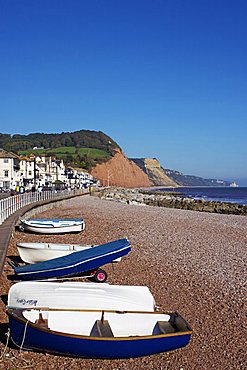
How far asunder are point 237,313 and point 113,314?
3113 mm

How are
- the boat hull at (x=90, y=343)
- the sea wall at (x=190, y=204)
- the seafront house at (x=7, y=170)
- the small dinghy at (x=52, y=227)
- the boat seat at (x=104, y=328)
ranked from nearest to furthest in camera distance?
the boat hull at (x=90, y=343) < the boat seat at (x=104, y=328) < the small dinghy at (x=52, y=227) < the sea wall at (x=190, y=204) < the seafront house at (x=7, y=170)

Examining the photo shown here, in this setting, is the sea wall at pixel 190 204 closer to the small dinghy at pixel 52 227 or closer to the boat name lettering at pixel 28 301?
the small dinghy at pixel 52 227

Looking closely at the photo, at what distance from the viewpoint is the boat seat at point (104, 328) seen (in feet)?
20.4

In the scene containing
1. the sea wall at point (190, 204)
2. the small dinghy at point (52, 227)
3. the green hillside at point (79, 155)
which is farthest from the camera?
the green hillside at point (79, 155)

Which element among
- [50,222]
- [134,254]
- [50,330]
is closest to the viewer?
[50,330]

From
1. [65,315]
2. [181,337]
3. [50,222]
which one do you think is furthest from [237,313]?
[50,222]

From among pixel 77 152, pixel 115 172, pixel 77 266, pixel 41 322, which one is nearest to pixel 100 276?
pixel 77 266

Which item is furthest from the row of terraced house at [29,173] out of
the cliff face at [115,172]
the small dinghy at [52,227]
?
the cliff face at [115,172]

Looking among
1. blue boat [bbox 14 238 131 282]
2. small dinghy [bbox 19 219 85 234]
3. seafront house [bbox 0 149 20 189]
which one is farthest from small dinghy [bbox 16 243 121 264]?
seafront house [bbox 0 149 20 189]

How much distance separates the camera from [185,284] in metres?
10.6

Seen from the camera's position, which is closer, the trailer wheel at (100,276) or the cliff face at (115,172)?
the trailer wheel at (100,276)

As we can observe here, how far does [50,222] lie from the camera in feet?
60.8

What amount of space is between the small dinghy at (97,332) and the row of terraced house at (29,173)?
173ft

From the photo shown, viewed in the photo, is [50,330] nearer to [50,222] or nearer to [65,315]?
[65,315]
